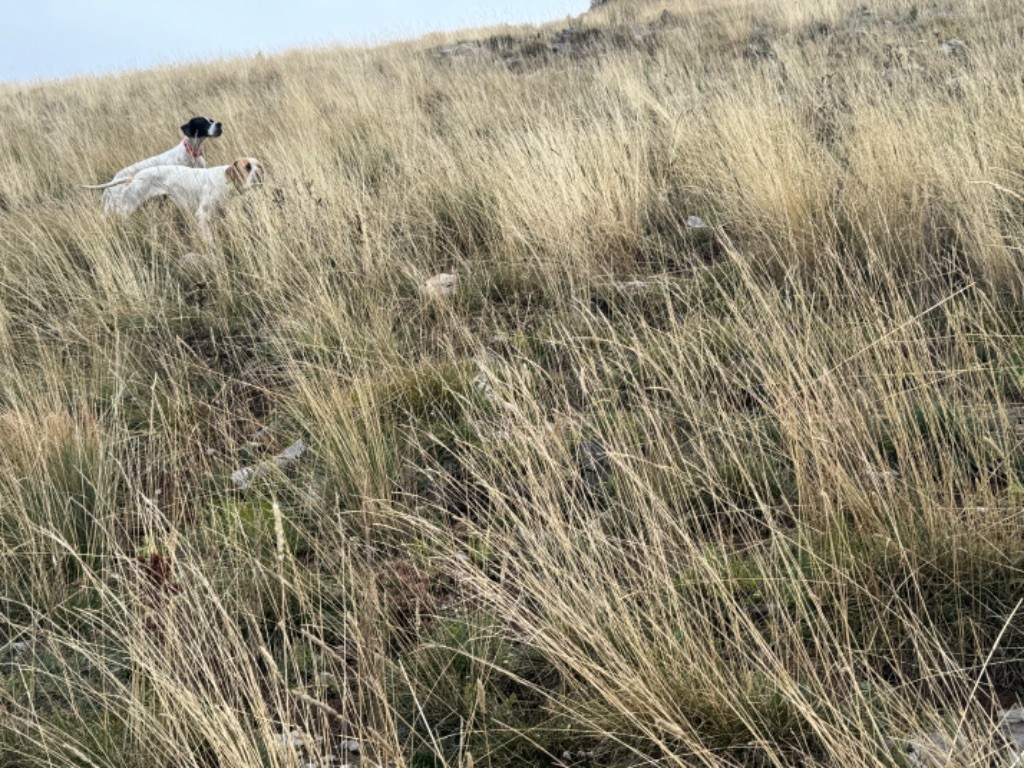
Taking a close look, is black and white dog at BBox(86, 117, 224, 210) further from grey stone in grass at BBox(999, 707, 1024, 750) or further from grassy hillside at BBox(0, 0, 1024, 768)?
grey stone in grass at BBox(999, 707, 1024, 750)

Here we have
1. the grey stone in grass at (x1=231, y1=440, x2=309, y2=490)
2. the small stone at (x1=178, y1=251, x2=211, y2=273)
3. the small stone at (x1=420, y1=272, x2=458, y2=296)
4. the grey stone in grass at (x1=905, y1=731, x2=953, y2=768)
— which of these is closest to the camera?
the grey stone in grass at (x1=905, y1=731, x2=953, y2=768)

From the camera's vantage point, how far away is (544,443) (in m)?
2.16

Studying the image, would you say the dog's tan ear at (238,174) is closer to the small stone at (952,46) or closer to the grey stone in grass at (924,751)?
the grey stone in grass at (924,751)

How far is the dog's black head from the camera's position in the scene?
6.96 m

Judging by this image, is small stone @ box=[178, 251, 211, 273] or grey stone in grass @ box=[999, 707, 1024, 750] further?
small stone @ box=[178, 251, 211, 273]

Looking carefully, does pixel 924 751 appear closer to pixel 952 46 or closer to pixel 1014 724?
pixel 1014 724

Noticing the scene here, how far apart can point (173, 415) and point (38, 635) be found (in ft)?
3.94

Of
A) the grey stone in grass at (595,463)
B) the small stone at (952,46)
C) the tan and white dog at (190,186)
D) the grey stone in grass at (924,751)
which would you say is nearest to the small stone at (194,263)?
the tan and white dog at (190,186)

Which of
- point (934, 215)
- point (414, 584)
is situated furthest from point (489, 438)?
point (934, 215)

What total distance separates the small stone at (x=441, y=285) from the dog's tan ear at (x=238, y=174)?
7.01 ft

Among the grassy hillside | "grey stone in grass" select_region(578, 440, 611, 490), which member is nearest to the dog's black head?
the grassy hillside

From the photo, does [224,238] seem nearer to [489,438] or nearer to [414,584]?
[489,438]

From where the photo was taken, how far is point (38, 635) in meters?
2.30

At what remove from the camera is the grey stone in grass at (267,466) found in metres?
2.84
